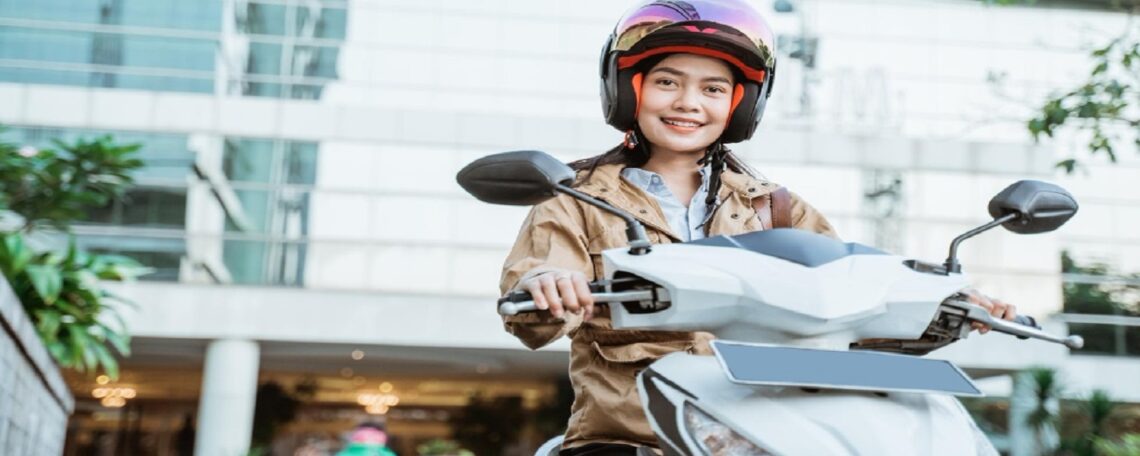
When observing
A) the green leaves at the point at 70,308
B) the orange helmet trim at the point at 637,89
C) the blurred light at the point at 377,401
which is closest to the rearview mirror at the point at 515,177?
the orange helmet trim at the point at 637,89

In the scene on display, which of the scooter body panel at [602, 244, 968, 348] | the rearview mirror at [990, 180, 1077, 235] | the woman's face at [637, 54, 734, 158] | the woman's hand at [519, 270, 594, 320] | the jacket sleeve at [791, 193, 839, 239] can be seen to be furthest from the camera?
the jacket sleeve at [791, 193, 839, 239]

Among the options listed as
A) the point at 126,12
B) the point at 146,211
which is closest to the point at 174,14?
the point at 126,12

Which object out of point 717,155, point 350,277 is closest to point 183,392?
point 350,277

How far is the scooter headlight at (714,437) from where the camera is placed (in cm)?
159

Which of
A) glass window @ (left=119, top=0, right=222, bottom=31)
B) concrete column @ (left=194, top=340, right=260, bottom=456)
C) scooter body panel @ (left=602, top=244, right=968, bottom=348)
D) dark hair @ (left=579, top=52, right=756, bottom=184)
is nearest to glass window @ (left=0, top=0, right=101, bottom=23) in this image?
glass window @ (left=119, top=0, right=222, bottom=31)

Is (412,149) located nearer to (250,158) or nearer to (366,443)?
(250,158)

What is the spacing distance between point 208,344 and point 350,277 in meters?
2.68

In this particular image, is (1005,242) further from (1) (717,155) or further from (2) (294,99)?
(1) (717,155)

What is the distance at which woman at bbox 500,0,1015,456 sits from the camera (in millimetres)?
2279

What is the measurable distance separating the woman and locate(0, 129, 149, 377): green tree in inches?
241

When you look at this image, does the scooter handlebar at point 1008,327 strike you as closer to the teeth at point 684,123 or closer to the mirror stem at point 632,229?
the mirror stem at point 632,229

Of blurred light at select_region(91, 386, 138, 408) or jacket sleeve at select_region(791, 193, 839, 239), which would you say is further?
blurred light at select_region(91, 386, 138, 408)

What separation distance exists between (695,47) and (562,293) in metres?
0.75

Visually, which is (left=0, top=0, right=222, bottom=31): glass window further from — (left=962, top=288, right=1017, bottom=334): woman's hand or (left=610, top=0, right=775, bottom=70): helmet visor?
(left=962, top=288, right=1017, bottom=334): woman's hand
